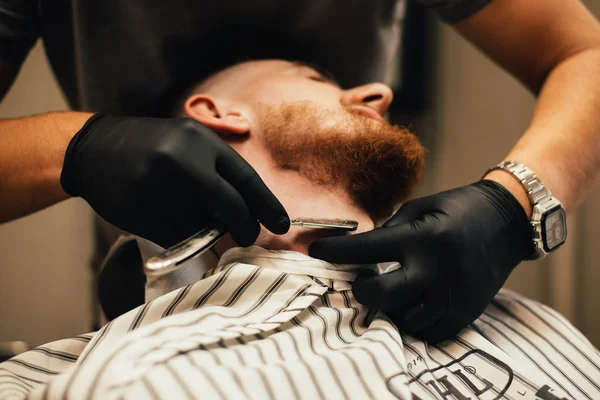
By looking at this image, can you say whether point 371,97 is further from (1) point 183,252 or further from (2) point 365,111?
(1) point 183,252

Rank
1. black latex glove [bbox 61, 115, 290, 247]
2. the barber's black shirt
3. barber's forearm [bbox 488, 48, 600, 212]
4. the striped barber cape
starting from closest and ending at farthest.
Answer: the striped barber cape → black latex glove [bbox 61, 115, 290, 247] → barber's forearm [bbox 488, 48, 600, 212] → the barber's black shirt

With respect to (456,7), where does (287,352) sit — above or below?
below

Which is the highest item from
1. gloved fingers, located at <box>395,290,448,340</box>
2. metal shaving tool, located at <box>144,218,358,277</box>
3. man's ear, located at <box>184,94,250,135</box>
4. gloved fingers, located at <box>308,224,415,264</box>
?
man's ear, located at <box>184,94,250,135</box>

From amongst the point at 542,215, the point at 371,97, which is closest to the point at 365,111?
the point at 371,97

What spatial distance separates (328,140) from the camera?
0.78 meters

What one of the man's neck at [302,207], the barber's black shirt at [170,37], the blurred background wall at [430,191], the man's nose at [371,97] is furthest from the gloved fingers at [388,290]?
the blurred background wall at [430,191]

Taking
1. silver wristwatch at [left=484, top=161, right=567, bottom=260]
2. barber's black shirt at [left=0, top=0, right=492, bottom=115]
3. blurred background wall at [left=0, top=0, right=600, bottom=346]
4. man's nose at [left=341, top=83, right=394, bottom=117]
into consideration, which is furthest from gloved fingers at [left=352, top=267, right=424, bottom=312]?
blurred background wall at [left=0, top=0, right=600, bottom=346]

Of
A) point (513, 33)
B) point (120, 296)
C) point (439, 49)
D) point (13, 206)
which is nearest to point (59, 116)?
point (13, 206)

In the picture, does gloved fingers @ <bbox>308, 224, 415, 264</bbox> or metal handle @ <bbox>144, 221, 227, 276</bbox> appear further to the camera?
gloved fingers @ <bbox>308, 224, 415, 264</bbox>

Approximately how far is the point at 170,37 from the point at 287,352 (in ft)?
2.28

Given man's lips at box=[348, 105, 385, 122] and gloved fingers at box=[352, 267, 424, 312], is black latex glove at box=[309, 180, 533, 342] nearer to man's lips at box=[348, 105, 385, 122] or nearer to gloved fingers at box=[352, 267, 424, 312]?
gloved fingers at box=[352, 267, 424, 312]

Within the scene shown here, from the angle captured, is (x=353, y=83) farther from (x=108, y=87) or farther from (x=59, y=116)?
(x=59, y=116)

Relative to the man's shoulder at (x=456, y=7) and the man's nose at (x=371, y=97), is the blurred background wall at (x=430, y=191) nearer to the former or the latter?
the man's shoulder at (x=456, y=7)

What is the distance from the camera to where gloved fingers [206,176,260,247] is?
25.1 inches
